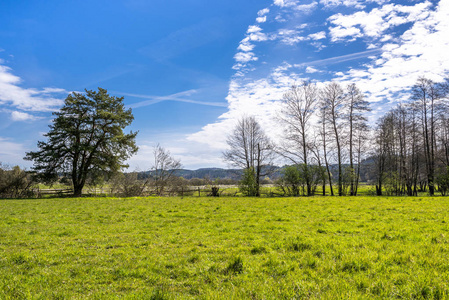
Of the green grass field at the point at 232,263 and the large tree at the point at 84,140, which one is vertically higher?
the large tree at the point at 84,140

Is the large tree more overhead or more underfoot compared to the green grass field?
more overhead

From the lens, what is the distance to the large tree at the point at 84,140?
32.2 m

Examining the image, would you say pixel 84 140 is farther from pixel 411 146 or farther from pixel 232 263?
pixel 411 146

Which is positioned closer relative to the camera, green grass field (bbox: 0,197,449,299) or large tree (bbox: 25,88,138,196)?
green grass field (bbox: 0,197,449,299)

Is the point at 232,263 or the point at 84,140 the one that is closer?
the point at 232,263

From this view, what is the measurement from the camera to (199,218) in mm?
12125

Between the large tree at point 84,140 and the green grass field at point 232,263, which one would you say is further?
the large tree at point 84,140

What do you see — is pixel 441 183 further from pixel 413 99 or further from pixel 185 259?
pixel 185 259

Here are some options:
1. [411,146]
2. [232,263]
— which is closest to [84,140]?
[232,263]

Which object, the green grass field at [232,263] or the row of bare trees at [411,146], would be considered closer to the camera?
the green grass field at [232,263]

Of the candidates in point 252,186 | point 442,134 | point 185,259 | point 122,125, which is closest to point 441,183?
point 442,134

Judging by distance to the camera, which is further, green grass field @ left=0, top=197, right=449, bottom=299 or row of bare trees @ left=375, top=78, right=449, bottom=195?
row of bare trees @ left=375, top=78, right=449, bottom=195

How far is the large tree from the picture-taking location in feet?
106

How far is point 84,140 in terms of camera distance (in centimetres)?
3441
